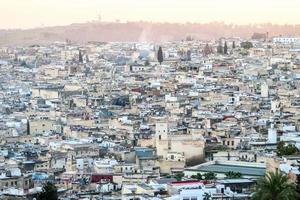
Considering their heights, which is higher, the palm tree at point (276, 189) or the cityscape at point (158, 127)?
the palm tree at point (276, 189)

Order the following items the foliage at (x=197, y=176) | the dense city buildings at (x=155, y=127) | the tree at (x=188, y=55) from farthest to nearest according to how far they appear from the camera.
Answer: the tree at (x=188, y=55), the dense city buildings at (x=155, y=127), the foliage at (x=197, y=176)

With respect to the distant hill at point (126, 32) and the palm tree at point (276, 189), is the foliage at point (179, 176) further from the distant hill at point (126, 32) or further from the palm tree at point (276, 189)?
the distant hill at point (126, 32)

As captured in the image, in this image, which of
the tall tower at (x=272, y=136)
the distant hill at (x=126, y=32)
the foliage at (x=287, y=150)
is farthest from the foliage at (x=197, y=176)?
the distant hill at (x=126, y=32)

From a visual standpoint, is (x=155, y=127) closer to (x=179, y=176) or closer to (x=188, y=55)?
(x=179, y=176)

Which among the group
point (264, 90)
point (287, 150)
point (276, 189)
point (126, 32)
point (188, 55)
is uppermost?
point (276, 189)

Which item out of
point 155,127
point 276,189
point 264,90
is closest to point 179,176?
point 276,189

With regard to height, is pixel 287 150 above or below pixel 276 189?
below
